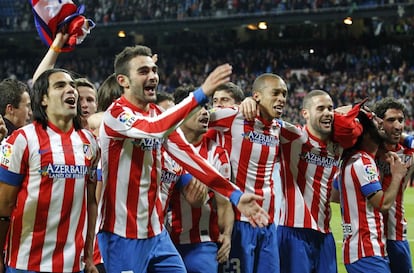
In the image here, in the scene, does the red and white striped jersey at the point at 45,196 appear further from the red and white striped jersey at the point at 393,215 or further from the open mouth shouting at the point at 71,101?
the red and white striped jersey at the point at 393,215

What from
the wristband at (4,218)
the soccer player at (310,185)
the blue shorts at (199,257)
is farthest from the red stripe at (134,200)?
the soccer player at (310,185)

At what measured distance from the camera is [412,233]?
1309 cm

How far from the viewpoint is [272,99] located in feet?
20.9

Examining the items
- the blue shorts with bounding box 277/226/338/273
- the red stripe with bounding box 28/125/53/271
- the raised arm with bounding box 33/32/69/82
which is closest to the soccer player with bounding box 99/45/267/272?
the red stripe with bounding box 28/125/53/271

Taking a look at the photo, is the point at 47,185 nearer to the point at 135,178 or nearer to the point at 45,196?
the point at 45,196

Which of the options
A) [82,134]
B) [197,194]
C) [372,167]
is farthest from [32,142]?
[372,167]

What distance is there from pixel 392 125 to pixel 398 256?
3.61 feet

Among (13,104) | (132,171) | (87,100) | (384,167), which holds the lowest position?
(132,171)

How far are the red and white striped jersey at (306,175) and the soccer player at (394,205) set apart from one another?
0.43 meters

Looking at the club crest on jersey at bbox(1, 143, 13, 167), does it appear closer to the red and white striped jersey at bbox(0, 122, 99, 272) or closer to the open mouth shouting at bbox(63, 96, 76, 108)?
the red and white striped jersey at bbox(0, 122, 99, 272)

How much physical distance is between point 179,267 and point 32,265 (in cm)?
98

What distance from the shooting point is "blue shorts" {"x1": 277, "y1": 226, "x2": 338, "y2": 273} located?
Answer: 6.48 m

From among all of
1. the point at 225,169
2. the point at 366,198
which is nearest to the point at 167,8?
the point at 366,198

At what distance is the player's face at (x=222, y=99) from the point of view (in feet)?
23.1
